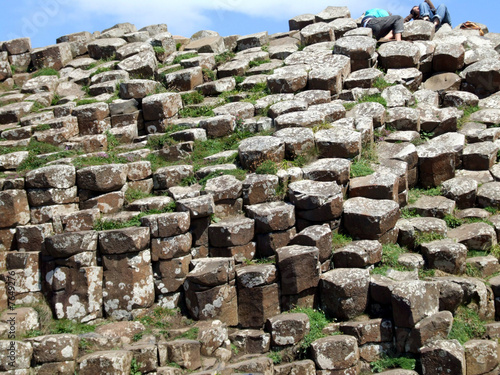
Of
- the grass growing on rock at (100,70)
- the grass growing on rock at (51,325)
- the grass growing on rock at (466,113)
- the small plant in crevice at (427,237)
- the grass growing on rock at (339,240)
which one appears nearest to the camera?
the grass growing on rock at (51,325)

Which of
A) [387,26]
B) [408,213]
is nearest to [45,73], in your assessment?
[387,26]

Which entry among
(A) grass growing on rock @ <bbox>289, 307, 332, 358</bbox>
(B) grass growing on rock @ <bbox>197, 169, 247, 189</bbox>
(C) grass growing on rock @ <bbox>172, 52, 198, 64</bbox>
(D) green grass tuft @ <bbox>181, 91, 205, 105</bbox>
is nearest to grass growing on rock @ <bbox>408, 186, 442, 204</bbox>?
(B) grass growing on rock @ <bbox>197, 169, 247, 189</bbox>

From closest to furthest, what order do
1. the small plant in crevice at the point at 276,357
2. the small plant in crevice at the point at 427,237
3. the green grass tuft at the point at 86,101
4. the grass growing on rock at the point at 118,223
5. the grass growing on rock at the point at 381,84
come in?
the small plant in crevice at the point at 276,357, the grass growing on rock at the point at 118,223, the small plant in crevice at the point at 427,237, the green grass tuft at the point at 86,101, the grass growing on rock at the point at 381,84

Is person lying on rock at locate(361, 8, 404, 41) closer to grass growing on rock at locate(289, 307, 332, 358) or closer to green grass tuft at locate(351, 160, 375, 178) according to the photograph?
green grass tuft at locate(351, 160, 375, 178)

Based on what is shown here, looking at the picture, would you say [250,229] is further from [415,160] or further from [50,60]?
[50,60]

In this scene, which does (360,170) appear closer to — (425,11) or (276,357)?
(276,357)

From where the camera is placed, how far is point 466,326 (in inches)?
454

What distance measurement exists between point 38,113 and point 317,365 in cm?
935

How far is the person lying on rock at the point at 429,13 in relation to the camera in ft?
69.4

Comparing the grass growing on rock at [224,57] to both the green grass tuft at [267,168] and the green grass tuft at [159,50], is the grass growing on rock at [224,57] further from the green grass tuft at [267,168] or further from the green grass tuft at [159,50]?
the green grass tuft at [267,168]

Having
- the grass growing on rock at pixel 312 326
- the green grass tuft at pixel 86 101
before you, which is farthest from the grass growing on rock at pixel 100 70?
the grass growing on rock at pixel 312 326

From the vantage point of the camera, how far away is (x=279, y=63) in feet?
63.3

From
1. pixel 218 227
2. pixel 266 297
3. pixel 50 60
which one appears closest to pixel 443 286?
pixel 266 297

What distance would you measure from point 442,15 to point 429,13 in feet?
1.37
